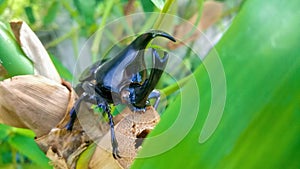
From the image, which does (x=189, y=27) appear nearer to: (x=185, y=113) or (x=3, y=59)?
(x=3, y=59)

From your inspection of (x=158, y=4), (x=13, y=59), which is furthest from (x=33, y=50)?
(x=158, y=4)

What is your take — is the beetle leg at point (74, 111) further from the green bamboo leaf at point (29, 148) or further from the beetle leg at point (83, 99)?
the green bamboo leaf at point (29, 148)

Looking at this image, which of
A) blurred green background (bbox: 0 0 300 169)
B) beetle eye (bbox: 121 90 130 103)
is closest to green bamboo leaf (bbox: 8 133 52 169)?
beetle eye (bbox: 121 90 130 103)

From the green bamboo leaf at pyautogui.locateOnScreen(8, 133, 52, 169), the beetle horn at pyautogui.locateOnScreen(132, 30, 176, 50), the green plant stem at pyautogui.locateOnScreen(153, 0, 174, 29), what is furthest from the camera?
the green bamboo leaf at pyautogui.locateOnScreen(8, 133, 52, 169)

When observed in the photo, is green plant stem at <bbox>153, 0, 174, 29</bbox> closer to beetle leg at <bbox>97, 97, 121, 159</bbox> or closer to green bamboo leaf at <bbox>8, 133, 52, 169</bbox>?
beetle leg at <bbox>97, 97, 121, 159</bbox>

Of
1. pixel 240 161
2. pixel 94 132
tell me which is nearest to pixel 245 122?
pixel 240 161

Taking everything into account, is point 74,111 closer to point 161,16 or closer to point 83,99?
point 83,99
